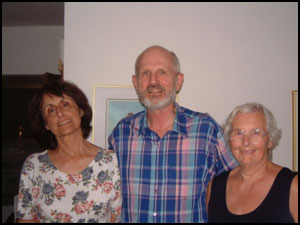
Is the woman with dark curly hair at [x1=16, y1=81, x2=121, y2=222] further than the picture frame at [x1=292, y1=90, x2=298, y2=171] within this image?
No

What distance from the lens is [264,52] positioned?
201cm

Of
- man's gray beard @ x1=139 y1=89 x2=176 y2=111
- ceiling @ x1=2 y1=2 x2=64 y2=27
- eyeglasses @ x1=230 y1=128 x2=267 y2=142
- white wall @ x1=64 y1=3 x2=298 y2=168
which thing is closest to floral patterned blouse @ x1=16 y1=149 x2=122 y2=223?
man's gray beard @ x1=139 y1=89 x2=176 y2=111

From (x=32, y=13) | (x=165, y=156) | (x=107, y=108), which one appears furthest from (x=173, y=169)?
(x=32, y=13)

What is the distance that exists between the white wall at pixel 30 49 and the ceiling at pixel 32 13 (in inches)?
4.7

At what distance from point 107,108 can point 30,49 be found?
7.33 feet

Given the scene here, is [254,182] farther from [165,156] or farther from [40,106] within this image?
[40,106]

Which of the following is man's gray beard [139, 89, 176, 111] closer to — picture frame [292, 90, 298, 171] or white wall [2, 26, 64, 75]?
picture frame [292, 90, 298, 171]

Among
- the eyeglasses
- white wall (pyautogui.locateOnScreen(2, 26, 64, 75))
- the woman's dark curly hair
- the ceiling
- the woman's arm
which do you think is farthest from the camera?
white wall (pyautogui.locateOnScreen(2, 26, 64, 75))

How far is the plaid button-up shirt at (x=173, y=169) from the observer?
1406 millimetres

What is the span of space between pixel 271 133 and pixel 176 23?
3.96 ft

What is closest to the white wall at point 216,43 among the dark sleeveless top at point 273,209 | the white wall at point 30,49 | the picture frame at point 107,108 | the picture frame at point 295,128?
the picture frame at point 295,128

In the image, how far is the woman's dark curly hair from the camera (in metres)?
1.47

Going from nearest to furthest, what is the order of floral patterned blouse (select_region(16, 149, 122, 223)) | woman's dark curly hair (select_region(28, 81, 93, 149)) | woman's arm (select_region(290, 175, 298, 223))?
woman's arm (select_region(290, 175, 298, 223)) → floral patterned blouse (select_region(16, 149, 122, 223)) → woman's dark curly hair (select_region(28, 81, 93, 149))

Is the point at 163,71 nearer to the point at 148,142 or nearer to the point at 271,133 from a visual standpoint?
the point at 148,142
